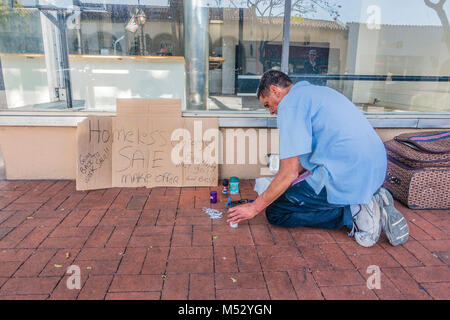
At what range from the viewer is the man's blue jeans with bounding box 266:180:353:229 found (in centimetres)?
259

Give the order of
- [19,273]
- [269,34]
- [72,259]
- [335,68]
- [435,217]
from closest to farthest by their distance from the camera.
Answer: [19,273]
[72,259]
[435,217]
[269,34]
[335,68]

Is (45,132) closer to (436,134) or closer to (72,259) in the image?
(72,259)

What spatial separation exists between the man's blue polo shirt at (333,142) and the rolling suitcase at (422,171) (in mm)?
840

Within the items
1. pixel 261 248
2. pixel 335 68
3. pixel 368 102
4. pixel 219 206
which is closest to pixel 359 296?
pixel 261 248

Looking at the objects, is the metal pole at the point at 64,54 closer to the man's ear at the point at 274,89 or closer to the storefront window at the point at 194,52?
the storefront window at the point at 194,52

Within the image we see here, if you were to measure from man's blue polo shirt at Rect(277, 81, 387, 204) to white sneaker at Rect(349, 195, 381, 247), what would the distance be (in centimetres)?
9

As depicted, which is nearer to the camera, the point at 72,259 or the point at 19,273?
the point at 19,273

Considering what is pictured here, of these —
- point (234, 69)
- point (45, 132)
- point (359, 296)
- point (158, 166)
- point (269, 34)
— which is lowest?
point (359, 296)

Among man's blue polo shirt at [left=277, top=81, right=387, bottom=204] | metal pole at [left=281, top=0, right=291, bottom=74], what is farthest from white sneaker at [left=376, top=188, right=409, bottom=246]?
metal pole at [left=281, top=0, right=291, bottom=74]

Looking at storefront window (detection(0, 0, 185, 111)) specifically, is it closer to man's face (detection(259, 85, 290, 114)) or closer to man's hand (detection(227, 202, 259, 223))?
man's face (detection(259, 85, 290, 114))

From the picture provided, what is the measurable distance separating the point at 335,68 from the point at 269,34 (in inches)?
51.9

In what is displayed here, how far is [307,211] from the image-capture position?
8.69 feet

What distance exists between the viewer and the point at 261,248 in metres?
2.42

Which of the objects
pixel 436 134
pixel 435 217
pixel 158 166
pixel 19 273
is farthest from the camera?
pixel 158 166
